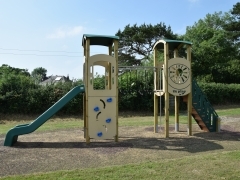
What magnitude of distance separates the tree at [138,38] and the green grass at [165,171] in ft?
102

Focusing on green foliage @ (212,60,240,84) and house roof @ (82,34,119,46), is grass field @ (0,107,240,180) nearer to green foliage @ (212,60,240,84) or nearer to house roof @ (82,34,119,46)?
house roof @ (82,34,119,46)

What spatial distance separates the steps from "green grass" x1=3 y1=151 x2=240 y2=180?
4.24m

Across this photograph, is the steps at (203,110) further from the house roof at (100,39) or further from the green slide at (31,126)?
the green slide at (31,126)

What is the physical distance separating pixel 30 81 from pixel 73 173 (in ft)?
47.0

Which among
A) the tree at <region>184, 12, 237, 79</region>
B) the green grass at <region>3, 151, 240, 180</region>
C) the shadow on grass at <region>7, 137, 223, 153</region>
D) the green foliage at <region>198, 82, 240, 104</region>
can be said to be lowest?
the shadow on grass at <region>7, 137, 223, 153</region>

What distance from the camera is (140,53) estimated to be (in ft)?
125

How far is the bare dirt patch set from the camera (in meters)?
5.83

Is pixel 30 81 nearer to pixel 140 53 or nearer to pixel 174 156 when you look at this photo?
pixel 174 156

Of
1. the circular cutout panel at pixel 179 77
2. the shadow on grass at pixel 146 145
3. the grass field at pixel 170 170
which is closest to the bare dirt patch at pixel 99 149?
the shadow on grass at pixel 146 145

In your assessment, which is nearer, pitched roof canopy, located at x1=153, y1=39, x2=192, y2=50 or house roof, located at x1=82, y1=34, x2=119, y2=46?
house roof, located at x1=82, y1=34, x2=119, y2=46

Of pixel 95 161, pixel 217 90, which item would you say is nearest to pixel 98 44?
pixel 95 161

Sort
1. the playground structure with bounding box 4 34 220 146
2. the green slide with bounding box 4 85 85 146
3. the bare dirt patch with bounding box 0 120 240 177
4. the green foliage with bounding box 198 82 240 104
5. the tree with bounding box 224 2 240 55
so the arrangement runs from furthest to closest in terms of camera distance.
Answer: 1. the tree with bounding box 224 2 240 55
2. the green foliage with bounding box 198 82 240 104
3. the playground structure with bounding box 4 34 220 146
4. the green slide with bounding box 4 85 85 146
5. the bare dirt patch with bounding box 0 120 240 177

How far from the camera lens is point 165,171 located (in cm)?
514

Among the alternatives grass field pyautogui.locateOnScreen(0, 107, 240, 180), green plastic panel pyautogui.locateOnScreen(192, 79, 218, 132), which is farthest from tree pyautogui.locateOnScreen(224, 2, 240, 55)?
grass field pyautogui.locateOnScreen(0, 107, 240, 180)
